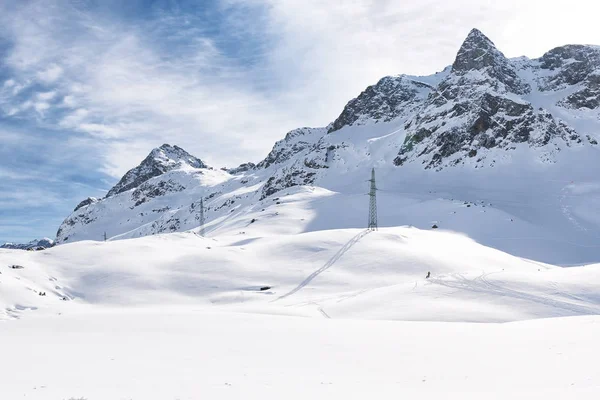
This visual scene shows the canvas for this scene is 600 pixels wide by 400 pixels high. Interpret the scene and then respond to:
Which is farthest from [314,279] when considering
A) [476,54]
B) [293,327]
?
[476,54]

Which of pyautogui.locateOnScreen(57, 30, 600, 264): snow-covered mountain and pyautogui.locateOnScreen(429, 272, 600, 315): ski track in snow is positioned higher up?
pyautogui.locateOnScreen(57, 30, 600, 264): snow-covered mountain

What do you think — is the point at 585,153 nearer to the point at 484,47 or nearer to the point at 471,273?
the point at 484,47

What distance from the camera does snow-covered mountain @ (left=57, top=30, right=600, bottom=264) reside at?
65562 millimetres

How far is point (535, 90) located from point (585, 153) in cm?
4545

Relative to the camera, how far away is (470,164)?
9806 cm

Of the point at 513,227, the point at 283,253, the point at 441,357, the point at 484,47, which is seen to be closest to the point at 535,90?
the point at 484,47

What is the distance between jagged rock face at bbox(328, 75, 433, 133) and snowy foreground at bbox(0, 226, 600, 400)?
12397 centimetres

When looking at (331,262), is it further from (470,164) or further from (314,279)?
(470,164)

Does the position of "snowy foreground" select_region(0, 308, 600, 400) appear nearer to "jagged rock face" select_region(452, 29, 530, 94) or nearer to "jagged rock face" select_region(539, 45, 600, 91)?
"jagged rock face" select_region(452, 29, 530, 94)

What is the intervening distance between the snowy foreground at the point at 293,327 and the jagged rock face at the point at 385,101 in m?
124

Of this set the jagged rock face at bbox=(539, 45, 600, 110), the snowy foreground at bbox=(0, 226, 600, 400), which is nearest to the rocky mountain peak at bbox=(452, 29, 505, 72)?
the jagged rock face at bbox=(539, 45, 600, 110)

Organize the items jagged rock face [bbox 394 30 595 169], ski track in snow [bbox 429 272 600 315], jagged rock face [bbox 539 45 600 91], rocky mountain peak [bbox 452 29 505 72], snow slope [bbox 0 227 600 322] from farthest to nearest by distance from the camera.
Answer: rocky mountain peak [bbox 452 29 505 72] → jagged rock face [bbox 539 45 600 91] → jagged rock face [bbox 394 30 595 169] → snow slope [bbox 0 227 600 322] → ski track in snow [bbox 429 272 600 315]

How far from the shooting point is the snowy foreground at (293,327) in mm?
9680

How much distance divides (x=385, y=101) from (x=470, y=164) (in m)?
69.8
